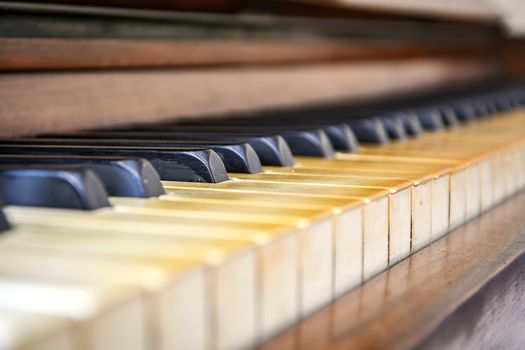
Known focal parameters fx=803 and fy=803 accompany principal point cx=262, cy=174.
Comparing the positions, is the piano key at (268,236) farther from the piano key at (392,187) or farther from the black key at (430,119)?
the black key at (430,119)

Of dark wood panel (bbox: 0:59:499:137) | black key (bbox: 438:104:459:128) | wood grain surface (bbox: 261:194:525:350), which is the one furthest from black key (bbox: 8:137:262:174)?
black key (bbox: 438:104:459:128)

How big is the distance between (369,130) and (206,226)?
77 cm

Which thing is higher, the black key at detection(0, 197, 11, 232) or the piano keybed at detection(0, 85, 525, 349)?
the black key at detection(0, 197, 11, 232)

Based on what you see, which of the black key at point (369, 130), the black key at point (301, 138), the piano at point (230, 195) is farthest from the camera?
the black key at point (369, 130)

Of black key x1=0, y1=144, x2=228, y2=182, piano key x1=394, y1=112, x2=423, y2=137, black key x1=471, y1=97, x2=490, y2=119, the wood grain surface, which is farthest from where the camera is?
black key x1=471, y1=97, x2=490, y2=119

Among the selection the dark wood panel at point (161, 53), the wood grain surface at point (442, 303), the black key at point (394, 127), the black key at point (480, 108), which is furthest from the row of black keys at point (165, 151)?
the black key at point (480, 108)

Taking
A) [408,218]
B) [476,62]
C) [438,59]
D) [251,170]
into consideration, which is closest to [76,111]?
[251,170]

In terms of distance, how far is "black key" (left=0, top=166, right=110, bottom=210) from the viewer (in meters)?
0.72

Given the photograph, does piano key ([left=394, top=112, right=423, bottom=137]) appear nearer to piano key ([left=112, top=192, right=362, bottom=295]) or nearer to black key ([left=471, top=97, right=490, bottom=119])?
black key ([left=471, top=97, right=490, bottom=119])

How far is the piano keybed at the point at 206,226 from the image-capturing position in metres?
0.50

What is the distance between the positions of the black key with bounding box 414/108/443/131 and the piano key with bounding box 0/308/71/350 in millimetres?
1274

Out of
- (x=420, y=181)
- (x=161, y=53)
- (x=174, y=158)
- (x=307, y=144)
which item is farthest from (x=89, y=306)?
(x=161, y=53)

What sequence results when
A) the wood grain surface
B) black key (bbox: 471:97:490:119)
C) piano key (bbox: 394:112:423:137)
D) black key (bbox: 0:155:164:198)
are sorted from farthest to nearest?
black key (bbox: 471:97:490:119), piano key (bbox: 394:112:423:137), black key (bbox: 0:155:164:198), the wood grain surface

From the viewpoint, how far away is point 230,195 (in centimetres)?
82
